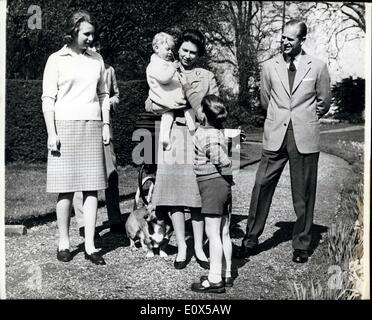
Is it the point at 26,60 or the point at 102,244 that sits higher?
the point at 26,60

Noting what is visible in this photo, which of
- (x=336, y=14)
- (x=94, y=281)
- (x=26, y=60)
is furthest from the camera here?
(x=26, y=60)

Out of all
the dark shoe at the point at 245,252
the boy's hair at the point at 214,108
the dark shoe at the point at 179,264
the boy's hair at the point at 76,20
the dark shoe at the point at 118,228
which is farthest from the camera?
the dark shoe at the point at 118,228

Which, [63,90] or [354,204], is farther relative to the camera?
[354,204]

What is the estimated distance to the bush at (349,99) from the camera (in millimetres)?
3951

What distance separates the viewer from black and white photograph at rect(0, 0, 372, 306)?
3.48 m

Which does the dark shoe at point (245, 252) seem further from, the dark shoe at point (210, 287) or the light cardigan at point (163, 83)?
the light cardigan at point (163, 83)

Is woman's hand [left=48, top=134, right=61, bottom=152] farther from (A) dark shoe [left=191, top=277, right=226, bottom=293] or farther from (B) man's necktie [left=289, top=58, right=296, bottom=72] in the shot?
(B) man's necktie [left=289, top=58, right=296, bottom=72]

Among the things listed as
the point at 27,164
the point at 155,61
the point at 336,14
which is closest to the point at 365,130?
the point at 336,14

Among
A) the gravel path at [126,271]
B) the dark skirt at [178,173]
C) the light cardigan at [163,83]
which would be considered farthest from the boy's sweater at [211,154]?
the gravel path at [126,271]

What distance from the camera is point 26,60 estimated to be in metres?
7.88
